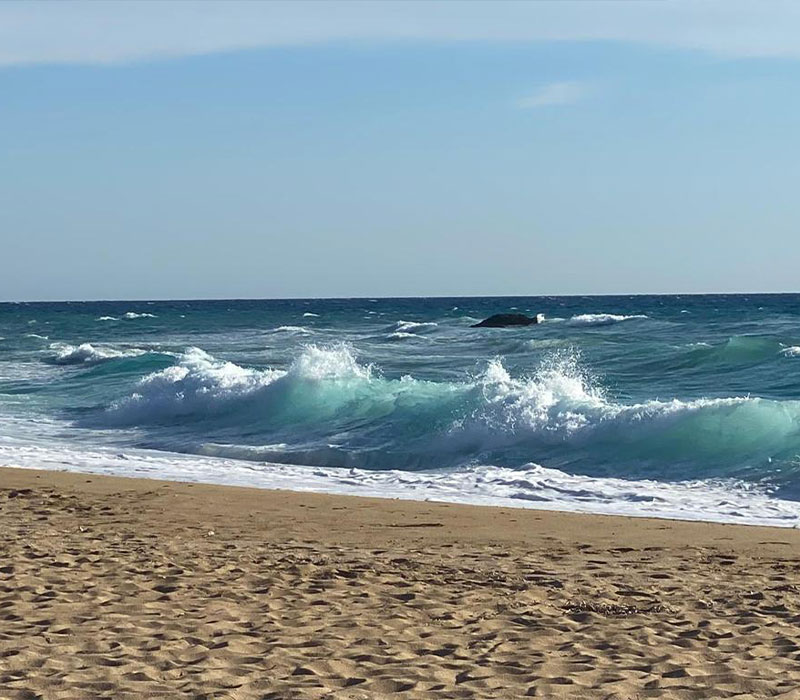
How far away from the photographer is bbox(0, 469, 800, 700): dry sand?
556 cm

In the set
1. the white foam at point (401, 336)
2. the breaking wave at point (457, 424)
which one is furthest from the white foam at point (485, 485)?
the white foam at point (401, 336)

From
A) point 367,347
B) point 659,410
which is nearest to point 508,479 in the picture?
point 659,410

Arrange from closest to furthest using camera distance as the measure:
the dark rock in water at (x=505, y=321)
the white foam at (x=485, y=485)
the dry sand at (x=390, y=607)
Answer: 1. the dry sand at (x=390, y=607)
2. the white foam at (x=485, y=485)
3. the dark rock in water at (x=505, y=321)

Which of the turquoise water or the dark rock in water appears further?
the dark rock in water

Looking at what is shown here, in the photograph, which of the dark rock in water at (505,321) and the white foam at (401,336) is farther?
the dark rock in water at (505,321)

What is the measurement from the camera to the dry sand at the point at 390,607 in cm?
556

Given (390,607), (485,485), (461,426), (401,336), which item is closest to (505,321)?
(401,336)

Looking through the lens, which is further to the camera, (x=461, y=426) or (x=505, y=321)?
(x=505, y=321)

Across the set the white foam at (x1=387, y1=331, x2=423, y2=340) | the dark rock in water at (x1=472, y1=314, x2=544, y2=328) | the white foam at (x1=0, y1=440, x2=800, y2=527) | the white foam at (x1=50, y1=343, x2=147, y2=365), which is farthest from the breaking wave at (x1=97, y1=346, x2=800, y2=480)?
the dark rock in water at (x1=472, y1=314, x2=544, y2=328)

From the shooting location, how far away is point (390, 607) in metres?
7.05

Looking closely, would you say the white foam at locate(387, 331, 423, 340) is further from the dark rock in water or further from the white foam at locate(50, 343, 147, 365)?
the white foam at locate(50, 343, 147, 365)

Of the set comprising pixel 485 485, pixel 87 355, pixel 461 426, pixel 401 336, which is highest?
pixel 401 336

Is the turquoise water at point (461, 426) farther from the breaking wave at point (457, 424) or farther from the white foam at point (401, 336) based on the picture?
the white foam at point (401, 336)

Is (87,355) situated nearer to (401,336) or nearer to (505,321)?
(401,336)
